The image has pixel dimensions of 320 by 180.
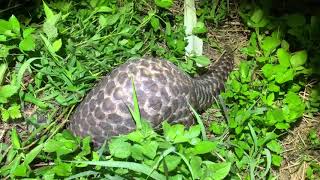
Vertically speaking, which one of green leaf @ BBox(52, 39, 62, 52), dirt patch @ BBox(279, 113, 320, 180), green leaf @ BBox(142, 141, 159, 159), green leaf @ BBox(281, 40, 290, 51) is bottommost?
dirt patch @ BBox(279, 113, 320, 180)

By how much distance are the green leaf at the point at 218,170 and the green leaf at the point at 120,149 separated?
1.09 feet

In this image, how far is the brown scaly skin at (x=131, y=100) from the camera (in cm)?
209

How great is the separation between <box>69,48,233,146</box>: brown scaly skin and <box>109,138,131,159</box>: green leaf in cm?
25

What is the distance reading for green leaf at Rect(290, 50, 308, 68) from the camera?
2492mm

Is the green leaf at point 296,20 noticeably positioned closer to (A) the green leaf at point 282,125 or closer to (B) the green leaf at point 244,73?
(B) the green leaf at point 244,73

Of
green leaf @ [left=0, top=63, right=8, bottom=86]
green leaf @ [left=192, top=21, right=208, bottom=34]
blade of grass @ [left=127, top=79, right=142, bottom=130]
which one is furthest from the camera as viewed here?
green leaf @ [left=192, top=21, right=208, bottom=34]

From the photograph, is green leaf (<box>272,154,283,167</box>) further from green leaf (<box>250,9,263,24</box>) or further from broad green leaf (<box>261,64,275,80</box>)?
green leaf (<box>250,9,263,24</box>)

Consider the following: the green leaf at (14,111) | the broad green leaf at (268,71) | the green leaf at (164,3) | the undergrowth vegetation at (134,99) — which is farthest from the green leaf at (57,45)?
the broad green leaf at (268,71)

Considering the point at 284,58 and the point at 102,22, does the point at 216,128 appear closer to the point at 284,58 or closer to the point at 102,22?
the point at 284,58

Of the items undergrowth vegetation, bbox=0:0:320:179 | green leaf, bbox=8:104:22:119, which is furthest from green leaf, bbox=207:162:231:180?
green leaf, bbox=8:104:22:119

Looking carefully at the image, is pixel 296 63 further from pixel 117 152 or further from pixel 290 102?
pixel 117 152

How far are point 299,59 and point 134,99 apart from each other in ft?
3.21

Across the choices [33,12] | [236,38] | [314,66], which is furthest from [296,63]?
[33,12]

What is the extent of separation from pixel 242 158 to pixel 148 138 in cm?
63
